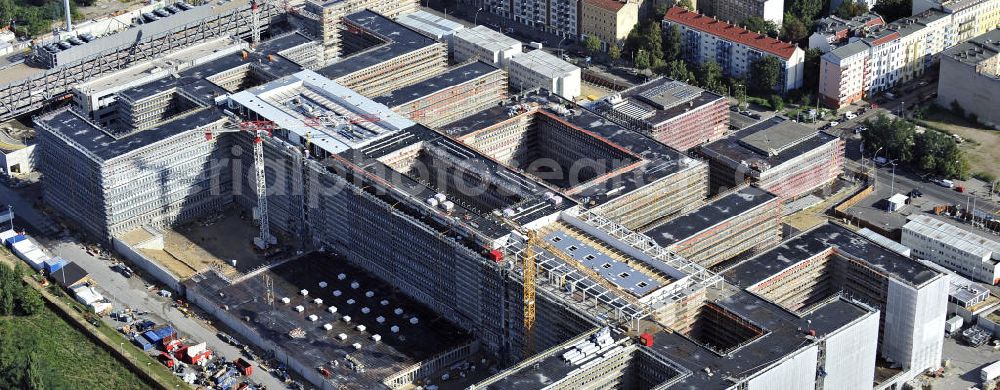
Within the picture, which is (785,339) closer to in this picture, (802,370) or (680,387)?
(802,370)

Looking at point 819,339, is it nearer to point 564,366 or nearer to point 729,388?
point 729,388

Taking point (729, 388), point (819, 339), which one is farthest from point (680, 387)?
point (819, 339)

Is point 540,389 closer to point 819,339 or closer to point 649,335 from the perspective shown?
point 649,335

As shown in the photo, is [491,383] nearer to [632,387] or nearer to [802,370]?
[632,387]

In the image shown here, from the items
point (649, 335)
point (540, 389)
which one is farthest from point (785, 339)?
point (540, 389)

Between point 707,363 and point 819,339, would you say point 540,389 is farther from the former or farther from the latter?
point 819,339

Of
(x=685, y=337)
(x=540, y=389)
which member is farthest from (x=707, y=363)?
(x=540, y=389)
